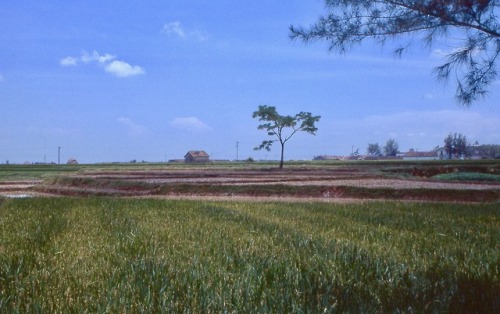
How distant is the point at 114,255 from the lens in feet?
16.1

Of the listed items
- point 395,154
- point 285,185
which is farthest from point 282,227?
point 395,154

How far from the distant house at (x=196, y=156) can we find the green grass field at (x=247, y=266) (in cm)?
11130

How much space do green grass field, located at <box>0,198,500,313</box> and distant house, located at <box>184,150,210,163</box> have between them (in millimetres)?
111296

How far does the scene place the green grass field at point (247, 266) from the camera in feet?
11.0

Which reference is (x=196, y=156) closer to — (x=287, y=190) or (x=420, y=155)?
(x=420, y=155)

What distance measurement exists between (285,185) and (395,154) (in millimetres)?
119292

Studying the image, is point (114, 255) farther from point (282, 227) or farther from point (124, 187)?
point (124, 187)

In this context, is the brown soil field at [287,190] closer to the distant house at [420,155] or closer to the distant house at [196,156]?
the distant house at [196,156]

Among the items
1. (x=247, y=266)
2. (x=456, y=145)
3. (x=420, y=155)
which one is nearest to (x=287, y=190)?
(x=247, y=266)

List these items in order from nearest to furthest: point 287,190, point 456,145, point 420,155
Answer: point 287,190 < point 456,145 < point 420,155

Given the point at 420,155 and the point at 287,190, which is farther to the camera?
the point at 420,155

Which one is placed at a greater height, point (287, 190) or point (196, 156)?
point (196, 156)

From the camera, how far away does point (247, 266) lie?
4340 mm

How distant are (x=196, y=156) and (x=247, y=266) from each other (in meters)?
116
